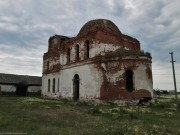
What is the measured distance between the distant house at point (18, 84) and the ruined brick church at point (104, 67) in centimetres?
1677

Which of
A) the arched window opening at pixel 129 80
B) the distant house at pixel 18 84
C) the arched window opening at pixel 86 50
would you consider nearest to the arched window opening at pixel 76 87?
the arched window opening at pixel 86 50

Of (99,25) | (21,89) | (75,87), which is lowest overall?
(75,87)

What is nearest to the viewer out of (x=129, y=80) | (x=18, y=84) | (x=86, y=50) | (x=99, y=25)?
(x=129, y=80)

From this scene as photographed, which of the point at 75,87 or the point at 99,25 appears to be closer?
the point at 99,25

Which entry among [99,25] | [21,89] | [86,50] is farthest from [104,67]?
[21,89]

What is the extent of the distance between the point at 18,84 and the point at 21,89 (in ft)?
Result: 3.91

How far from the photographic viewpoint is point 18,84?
137ft

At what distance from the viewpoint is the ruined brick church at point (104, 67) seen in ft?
68.8

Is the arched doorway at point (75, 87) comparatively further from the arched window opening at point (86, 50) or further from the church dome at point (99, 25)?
the church dome at point (99, 25)

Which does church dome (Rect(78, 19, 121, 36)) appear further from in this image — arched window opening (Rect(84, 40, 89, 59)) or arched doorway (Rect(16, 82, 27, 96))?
arched doorway (Rect(16, 82, 27, 96))

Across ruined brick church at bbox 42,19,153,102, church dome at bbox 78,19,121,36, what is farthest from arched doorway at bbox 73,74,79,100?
church dome at bbox 78,19,121,36

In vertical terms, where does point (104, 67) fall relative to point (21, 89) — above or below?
above

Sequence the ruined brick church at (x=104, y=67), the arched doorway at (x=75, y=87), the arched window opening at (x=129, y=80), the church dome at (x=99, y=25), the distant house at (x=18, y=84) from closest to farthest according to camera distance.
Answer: the ruined brick church at (x=104, y=67), the arched window opening at (x=129, y=80), the church dome at (x=99, y=25), the arched doorway at (x=75, y=87), the distant house at (x=18, y=84)

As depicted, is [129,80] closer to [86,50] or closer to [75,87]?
[86,50]
